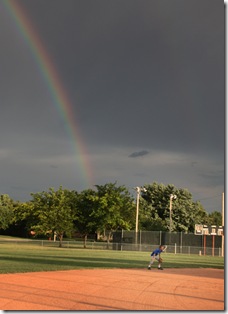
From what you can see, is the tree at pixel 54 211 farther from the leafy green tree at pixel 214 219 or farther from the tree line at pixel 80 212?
the leafy green tree at pixel 214 219

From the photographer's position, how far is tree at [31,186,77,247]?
218 feet

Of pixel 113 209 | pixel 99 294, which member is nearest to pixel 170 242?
pixel 113 209

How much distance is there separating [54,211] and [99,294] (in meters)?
52.8

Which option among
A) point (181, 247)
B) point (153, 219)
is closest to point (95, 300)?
point (181, 247)

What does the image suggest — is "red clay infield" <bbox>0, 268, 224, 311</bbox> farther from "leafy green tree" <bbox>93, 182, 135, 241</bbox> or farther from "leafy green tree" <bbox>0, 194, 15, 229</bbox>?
"leafy green tree" <bbox>0, 194, 15, 229</bbox>

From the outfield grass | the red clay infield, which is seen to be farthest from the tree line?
the red clay infield

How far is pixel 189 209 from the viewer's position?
105 metres

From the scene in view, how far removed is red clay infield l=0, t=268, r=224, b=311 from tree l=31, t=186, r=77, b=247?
45.8 meters

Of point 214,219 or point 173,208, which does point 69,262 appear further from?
point 214,219

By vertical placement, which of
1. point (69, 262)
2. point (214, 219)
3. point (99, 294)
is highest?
point (214, 219)

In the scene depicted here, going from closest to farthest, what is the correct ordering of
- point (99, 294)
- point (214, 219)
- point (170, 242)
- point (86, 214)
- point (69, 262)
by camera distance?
point (99, 294) → point (69, 262) → point (170, 242) → point (86, 214) → point (214, 219)

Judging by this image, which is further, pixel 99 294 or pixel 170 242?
pixel 170 242

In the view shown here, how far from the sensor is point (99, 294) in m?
14.9

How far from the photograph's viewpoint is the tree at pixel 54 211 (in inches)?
2621
